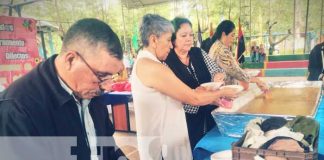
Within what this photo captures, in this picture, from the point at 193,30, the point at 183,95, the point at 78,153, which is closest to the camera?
the point at 78,153

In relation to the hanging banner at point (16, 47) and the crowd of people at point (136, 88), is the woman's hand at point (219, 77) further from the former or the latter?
the hanging banner at point (16, 47)

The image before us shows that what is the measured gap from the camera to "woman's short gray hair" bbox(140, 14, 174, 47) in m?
1.64

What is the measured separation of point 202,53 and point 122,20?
25.4 inches

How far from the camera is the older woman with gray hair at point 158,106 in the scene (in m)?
1.58

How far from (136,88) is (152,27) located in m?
0.38

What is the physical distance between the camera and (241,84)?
2027 millimetres

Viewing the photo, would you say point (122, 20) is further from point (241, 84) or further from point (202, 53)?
point (241, 84)

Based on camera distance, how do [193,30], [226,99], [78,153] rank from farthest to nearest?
1. [193,30]
2. [226,99]
3. [78,153]

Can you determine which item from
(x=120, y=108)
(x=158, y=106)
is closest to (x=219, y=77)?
(x=158, y=106)

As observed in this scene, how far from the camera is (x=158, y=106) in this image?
1639mm

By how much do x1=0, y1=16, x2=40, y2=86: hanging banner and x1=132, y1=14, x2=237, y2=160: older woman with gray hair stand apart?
732 mm

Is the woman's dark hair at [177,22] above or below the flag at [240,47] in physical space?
above

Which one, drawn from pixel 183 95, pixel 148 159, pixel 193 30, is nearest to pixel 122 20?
pixel 193 30

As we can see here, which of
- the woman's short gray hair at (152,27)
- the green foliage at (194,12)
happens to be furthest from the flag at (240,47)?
the woman's short gray hair at (152,27)
